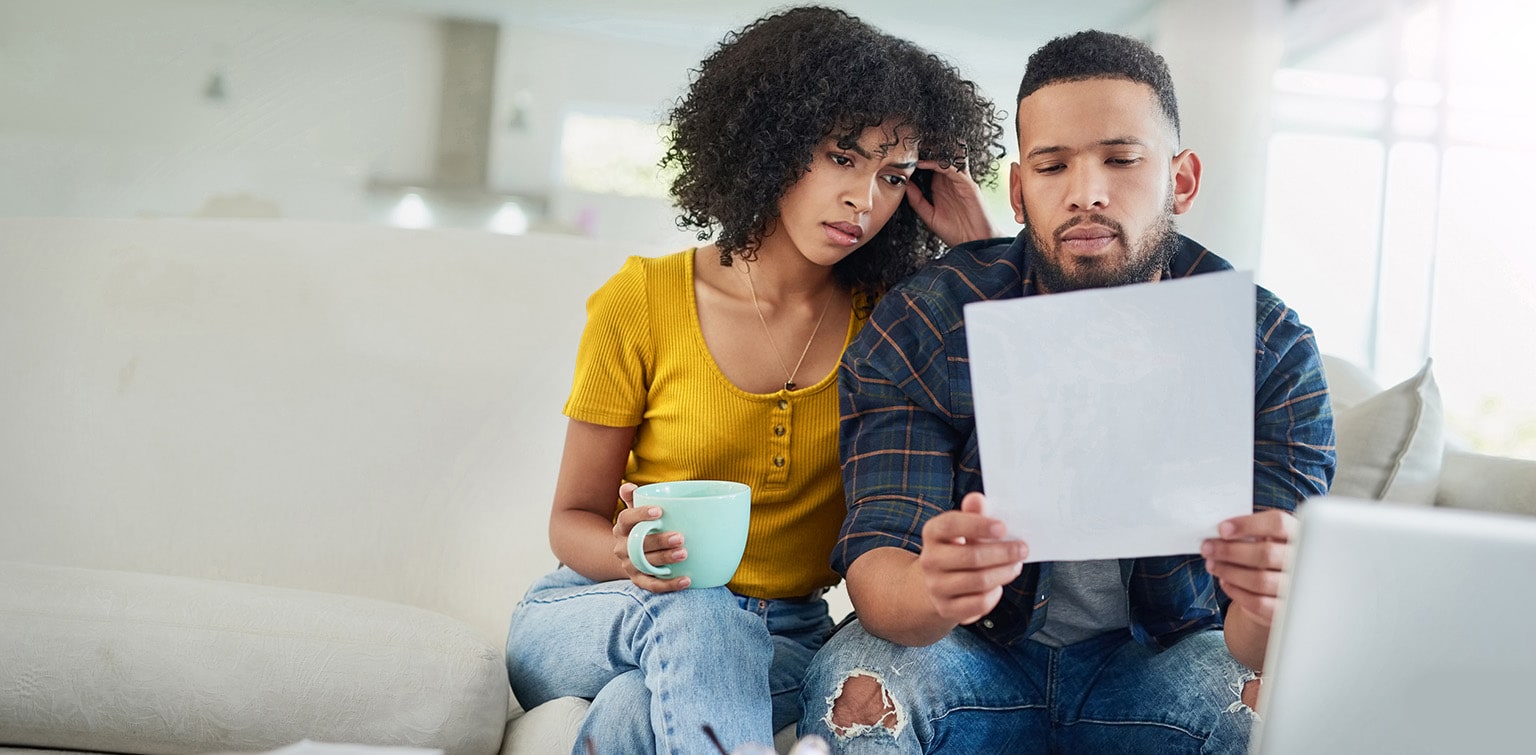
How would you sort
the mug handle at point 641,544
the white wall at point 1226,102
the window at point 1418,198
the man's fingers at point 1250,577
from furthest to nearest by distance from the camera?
the window at point 1418,198
the white wall at point 1226,102
the mug handle at point 641,544
the man's fingers at point 1250,577

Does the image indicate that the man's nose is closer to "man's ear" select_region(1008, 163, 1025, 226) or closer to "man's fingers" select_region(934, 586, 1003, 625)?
"man's ear" select_region(1008, 163, 1025, 226)

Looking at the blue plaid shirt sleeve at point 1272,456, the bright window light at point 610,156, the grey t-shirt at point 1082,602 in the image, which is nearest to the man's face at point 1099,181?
the blue plaid shirt sleeve at point 1272,456

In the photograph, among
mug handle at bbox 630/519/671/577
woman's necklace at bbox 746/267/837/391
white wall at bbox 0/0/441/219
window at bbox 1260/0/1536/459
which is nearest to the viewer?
mug handle at bbox 630/519/671/577

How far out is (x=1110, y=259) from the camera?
1.18 metres

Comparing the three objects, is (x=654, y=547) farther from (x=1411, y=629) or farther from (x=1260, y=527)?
(x=1411, y=629)

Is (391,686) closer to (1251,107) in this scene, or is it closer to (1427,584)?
(1427,584)

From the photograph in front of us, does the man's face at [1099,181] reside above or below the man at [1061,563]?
above

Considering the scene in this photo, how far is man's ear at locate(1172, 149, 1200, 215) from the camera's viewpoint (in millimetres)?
1227

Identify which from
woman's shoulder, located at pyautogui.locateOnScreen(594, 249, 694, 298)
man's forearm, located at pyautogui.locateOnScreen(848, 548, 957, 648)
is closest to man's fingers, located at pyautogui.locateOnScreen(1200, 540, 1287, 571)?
man's forearm, located at pyautogui.locateOnScreen(848, 548, 957, 648)

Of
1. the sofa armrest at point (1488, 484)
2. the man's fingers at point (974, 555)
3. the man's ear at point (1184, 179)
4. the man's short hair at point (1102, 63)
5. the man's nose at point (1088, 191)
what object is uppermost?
the man's short hair at point (1102, 63)

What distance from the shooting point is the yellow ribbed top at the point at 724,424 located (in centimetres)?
130

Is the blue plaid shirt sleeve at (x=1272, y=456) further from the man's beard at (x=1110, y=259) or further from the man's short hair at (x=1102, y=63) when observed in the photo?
the man's short hair at (x=1102, y=63)

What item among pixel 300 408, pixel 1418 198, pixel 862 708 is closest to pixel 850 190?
pixel 862 708

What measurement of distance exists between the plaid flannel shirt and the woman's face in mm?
98
